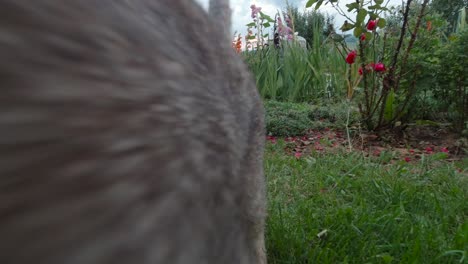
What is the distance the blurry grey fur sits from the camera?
0.35 metres

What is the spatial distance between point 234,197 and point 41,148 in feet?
1.43

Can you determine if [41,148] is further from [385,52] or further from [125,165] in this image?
[385,52]

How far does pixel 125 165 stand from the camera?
16.7 inches

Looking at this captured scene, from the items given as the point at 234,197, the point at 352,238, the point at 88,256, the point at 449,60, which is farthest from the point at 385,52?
the point at 88,256

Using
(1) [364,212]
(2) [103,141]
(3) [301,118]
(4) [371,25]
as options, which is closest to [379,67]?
(4) [371,25]

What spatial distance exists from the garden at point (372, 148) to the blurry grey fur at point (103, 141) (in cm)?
70

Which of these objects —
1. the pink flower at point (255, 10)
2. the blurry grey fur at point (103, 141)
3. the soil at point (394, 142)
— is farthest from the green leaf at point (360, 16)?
the pink flower at point (255, 10)

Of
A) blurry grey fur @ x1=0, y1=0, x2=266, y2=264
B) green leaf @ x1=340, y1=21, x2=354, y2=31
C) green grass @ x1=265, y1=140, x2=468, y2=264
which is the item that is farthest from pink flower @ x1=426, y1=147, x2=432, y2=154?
blurry grey fur @ x1=0, y1=0, x2=266, y2=264

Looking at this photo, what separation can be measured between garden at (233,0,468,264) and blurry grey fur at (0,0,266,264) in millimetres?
703

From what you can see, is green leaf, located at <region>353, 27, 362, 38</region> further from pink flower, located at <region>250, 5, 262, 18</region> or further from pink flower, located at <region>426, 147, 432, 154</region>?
pink flower, located at <region>250, 5, 262, 18</region>

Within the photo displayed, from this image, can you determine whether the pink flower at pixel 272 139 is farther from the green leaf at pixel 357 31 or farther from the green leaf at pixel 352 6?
the green leaf at pixel 352 6

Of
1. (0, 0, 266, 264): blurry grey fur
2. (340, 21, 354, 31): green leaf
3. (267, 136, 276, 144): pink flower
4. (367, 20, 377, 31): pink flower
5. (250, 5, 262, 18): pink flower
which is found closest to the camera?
(0, 0, 266, 264): blurry grey fur

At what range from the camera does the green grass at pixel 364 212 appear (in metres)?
2.32

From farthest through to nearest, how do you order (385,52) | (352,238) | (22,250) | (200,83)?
(385,52)
(352,238)
(200,83)
(22,250)
